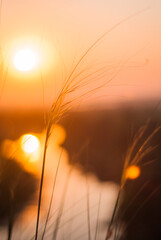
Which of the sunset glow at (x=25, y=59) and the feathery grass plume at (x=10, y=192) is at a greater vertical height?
the sunset glow at (x=25, y=59)

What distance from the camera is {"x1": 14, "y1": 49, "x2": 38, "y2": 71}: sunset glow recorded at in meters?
1.01

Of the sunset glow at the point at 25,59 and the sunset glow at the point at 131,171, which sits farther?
the sunset glow at the point at 25,59

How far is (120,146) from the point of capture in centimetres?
428

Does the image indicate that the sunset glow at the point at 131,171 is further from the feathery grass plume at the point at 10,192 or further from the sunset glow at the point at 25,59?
the sunset glow at the point at 25,59

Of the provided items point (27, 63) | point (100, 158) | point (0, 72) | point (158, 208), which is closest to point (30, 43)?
point (27, 63)

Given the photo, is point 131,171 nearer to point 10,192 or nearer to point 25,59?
point 10,192

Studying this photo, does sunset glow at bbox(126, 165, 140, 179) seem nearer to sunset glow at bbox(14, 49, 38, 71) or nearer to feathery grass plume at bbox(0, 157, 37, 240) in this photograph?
feathery grass plume at bbox(0, 157, 37, 240)

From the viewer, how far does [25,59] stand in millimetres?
1016

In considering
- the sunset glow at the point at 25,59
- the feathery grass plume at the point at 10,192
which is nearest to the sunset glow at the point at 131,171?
the feathery grass plume at the point at 10,192

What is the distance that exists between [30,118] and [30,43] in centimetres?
504

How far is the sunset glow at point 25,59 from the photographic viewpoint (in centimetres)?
101

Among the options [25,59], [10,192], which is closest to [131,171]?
[10,192]

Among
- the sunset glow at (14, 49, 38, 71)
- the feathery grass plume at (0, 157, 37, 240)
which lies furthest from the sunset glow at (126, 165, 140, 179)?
the sunset glow at (14, 49, 38, 71)

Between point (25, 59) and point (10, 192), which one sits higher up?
point (25, 59)
